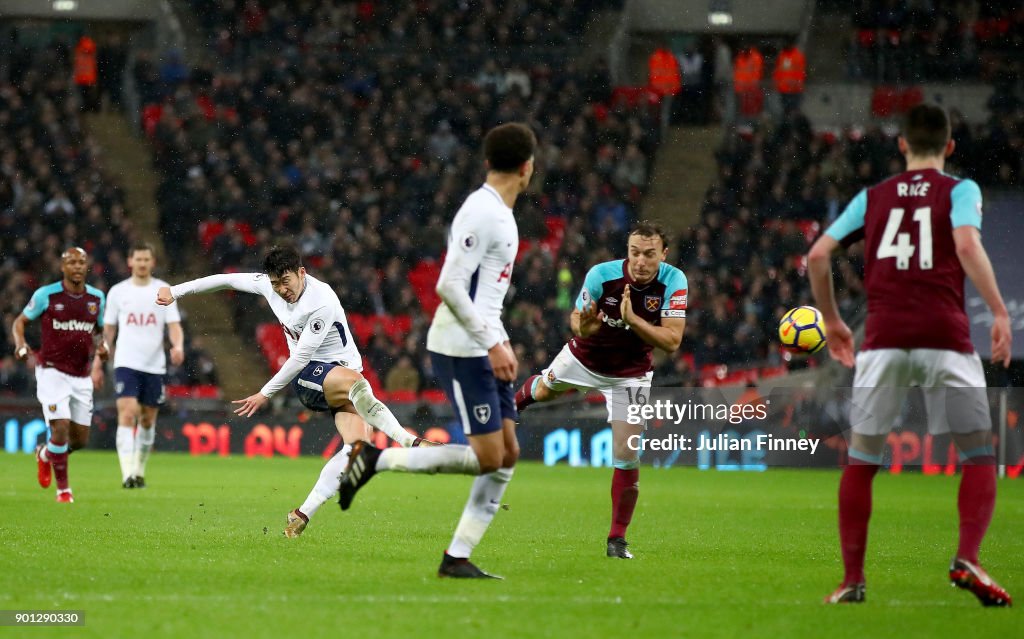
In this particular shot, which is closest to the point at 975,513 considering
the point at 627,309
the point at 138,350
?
the point at 627,309

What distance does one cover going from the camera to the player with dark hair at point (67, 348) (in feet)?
45.9

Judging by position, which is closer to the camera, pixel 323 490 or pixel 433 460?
pixel 433 460

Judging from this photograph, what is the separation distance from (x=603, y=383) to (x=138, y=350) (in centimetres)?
778

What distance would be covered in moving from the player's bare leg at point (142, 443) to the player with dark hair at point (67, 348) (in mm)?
1293

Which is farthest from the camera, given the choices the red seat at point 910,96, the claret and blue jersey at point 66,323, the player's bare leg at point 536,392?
the red seat at point 910,96

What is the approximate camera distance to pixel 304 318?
406 inches

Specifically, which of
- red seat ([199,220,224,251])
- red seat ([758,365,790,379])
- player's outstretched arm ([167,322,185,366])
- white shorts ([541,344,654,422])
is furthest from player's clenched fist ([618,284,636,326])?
red seat ([199,220,224,251])

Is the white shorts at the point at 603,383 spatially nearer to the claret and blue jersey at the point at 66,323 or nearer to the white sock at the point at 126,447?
the claret and blue jersey at the point at 66,323

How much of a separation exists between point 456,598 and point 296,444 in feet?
56.1

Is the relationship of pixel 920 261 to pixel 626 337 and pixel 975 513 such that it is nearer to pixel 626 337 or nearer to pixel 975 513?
pixel 975 513

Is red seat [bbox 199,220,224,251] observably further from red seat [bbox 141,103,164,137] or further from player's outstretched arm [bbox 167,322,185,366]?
player's outstretched arm [bbox 167,322,185,366]

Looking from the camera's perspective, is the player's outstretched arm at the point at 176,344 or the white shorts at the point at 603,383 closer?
the white shorts at the point at 603,383

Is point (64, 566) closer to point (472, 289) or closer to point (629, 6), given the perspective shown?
point (472, 289)

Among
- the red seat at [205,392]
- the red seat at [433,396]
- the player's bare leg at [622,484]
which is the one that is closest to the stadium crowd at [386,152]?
the red seat at [433,396]
